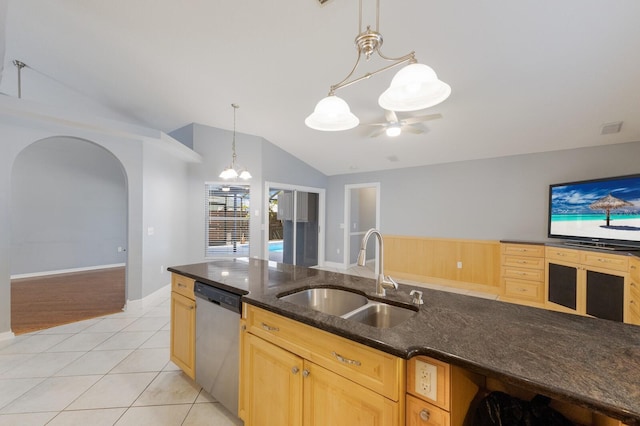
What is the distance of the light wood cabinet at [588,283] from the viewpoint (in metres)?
2.94

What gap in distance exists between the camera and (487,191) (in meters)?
4.59

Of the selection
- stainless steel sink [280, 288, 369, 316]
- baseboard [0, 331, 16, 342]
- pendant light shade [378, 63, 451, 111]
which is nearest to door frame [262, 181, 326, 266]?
baseboard [0, 331, 16, 342]

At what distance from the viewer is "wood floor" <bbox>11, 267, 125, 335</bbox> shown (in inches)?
128

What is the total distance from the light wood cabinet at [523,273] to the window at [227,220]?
4.60 m

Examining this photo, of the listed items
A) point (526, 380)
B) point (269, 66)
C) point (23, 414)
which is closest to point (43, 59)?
point (269, 66)

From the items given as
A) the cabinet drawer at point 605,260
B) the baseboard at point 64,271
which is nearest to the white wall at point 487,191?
the cabinet drawer at point 605,260

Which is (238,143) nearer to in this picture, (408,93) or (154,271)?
(154,271)

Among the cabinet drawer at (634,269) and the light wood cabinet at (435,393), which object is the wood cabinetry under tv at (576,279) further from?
the light wood cabinet at (435,393)

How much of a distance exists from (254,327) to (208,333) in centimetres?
57

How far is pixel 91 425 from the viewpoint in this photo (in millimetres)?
1682

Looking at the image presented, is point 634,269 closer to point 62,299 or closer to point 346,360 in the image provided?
point 346,360

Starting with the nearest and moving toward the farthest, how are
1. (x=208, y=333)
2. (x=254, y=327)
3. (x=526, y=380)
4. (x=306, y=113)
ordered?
(x=526, y=380) < (x=254, y=327) < (x=208, y=333) < (x=306, y=113)

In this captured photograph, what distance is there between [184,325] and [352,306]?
137cm

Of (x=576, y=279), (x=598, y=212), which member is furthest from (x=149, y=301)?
(x=598, y=212)
